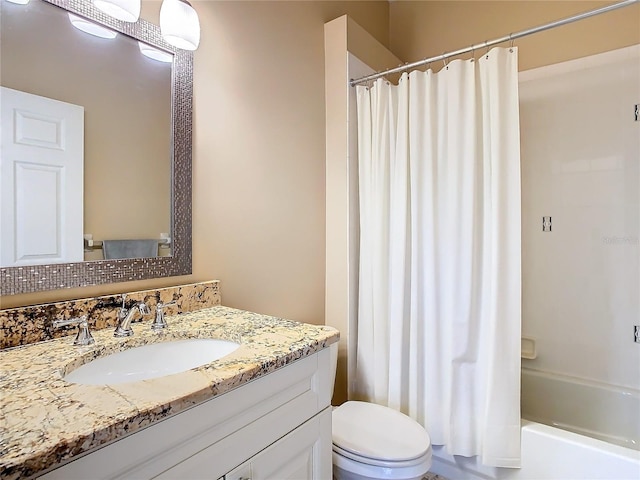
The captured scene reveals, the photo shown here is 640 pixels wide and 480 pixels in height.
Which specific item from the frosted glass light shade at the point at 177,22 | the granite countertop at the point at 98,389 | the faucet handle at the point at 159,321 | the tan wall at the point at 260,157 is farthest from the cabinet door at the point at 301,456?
the frosted glass light shade at the point at 177,22

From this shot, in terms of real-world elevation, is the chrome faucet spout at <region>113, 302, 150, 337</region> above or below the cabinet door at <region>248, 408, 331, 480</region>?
above

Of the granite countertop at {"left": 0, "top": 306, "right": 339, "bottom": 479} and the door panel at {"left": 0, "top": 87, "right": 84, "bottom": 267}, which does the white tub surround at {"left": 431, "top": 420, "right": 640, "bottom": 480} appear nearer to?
the granite countertop at {"left": 0, "top": 306, "right": 339, "bottom": 479}

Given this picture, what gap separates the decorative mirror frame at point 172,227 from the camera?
93cm

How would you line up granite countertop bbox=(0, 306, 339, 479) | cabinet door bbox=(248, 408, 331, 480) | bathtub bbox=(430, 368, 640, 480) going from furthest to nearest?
bathtub bbox=(430, 368, 640, 480)
cabinet door bbox=(248, 408, 331, 480)
granite countertop bbox=(0, 306, 339, 479)

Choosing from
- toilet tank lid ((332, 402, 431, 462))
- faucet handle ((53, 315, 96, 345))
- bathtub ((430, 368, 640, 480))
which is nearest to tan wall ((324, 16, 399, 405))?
toilet tank lid ((332, 402, 431, 462))

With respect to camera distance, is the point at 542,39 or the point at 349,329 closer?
the point at 349,329

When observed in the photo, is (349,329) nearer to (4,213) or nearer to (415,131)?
(415,131)

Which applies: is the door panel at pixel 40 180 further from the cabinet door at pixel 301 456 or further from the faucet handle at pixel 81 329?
the cabinet door at pixel 301 456

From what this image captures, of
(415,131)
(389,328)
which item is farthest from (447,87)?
(389,328)

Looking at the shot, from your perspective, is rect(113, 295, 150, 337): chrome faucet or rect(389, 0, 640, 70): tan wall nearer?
rect(113, 295, 150, 337): chrome faucet

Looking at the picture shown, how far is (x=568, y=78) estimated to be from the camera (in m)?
2.01

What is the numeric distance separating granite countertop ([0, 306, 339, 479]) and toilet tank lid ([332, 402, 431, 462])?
55cm

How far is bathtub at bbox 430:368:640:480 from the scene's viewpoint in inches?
54.6

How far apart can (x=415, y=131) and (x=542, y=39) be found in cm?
115
